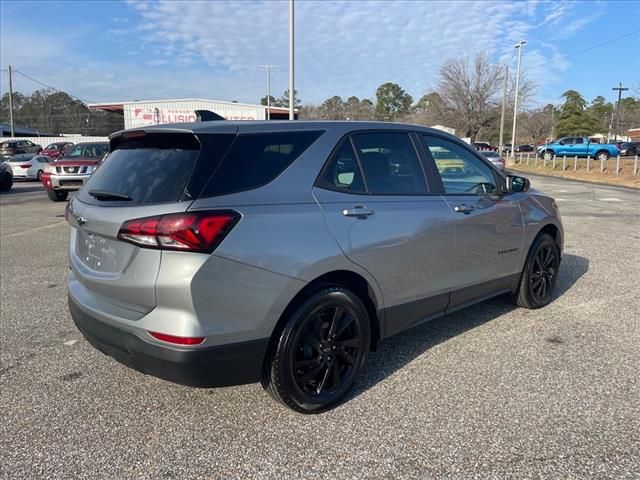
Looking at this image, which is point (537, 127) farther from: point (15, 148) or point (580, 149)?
point (15, 148)

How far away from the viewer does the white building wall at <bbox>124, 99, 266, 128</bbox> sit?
47.2 m

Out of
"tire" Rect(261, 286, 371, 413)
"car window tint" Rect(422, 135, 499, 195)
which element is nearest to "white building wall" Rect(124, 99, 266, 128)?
"car window tint" Rect(422, 135, 499, 195)

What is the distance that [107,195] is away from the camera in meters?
2.94

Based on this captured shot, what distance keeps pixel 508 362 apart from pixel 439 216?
1.22 m

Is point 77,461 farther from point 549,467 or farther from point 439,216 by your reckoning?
point 439,216

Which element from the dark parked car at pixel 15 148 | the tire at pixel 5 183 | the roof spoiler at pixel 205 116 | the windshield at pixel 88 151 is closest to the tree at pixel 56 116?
the dark parked car at pixel 15 148

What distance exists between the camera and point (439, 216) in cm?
369

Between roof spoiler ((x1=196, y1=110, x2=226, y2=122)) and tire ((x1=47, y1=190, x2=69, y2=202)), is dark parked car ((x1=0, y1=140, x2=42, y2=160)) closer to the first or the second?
tire ((x1=47, y1=190, x2=69, y2=202))

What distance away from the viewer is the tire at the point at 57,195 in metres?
15.2

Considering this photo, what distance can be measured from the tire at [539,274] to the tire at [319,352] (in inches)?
88.1

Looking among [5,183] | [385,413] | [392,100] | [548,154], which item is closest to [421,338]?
[385,413]

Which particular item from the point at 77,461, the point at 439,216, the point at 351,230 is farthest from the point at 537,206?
the point at 77,461

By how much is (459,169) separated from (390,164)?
941 mm

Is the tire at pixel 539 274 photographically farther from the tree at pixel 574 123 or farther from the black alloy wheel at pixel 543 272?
the tree at pixel 574 123
